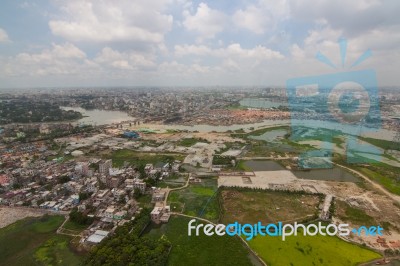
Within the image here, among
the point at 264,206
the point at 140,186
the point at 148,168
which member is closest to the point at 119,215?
the point at 140,186

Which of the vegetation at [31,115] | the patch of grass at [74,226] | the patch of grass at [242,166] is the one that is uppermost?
the vegetation at [31,115]

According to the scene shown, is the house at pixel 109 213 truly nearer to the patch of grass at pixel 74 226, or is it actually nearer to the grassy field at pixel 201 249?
the patch of grass at pixel 74 226

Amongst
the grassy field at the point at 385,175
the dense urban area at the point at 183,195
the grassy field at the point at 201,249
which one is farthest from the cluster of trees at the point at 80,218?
the grassy field at the point at 385,175

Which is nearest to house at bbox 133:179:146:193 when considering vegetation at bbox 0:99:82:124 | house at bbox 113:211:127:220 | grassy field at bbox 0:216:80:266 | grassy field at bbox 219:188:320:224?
house at bbox 113:211:127:220

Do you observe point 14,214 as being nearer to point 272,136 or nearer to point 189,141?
point 189,141

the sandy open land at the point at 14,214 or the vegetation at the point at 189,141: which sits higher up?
the vegetation at the point at 189,141

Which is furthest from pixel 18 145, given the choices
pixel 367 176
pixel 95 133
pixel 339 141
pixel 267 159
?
pixel 339 141
